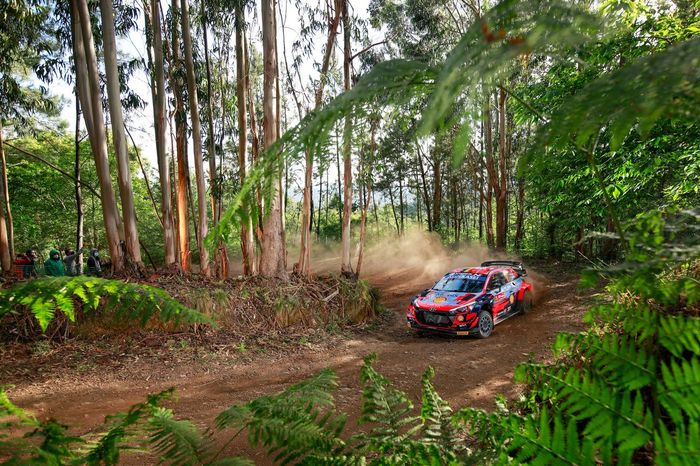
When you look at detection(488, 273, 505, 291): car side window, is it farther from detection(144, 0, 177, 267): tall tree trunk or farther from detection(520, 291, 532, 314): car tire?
detection(144, 0, 177, 267): tall tree trunk

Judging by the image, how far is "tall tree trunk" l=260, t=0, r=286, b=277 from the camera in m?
10.1

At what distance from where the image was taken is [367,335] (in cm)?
998

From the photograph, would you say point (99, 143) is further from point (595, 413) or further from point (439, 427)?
point (595, 413)

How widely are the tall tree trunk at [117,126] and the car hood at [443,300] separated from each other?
7286 millimetres

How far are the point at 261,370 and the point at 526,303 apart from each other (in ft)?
27.1

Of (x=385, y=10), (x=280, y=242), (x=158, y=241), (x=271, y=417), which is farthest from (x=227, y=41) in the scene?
(x=271, y=417)

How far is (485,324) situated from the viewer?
9.08m

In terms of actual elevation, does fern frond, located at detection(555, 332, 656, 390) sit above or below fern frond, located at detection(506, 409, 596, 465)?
above

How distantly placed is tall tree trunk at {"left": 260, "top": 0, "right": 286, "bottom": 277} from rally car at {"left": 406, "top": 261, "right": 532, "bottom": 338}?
4.04m

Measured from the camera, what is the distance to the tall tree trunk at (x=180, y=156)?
13.6 meters

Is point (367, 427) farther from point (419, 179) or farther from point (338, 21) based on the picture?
point (419, 179)

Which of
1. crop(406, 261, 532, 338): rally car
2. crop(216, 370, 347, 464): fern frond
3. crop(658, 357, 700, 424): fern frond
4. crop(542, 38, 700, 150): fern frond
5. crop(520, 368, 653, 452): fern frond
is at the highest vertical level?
crop(542, 38, 700, 150): fern frond

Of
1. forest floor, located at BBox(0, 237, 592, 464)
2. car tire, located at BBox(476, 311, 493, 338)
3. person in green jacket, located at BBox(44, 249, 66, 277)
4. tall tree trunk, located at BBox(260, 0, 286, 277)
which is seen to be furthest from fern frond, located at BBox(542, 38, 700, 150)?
person in green jacket, located at BBox(44, 249, 66, 277)

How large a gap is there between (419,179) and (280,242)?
88.5ft
